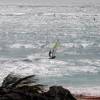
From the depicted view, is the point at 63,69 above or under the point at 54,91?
under

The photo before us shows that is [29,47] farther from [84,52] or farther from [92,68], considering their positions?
[92,68]

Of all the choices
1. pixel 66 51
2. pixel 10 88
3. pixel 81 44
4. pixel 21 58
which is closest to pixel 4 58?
pixel 21 58

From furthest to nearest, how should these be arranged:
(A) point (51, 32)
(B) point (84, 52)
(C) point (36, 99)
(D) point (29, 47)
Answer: (A) point (51, 32), (D) point (29, 47), (B) point (84, 52), (C) point (36, 99)

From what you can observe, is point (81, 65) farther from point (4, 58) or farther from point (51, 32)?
point (51, 32)

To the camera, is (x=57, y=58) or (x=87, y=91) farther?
(x=57, y=58)

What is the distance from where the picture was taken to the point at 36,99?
1152cm

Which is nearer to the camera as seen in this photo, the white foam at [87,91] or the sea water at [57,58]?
the white foam at [87,91]

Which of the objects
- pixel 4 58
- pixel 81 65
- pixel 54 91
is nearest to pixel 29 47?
pixel 4 58

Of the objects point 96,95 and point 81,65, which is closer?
point 96,95

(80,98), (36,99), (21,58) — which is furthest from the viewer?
(21,58)

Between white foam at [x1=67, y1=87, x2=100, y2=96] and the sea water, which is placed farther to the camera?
the sea water

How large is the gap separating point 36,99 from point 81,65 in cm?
1231

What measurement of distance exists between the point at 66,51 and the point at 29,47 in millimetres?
3476

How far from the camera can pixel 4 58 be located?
26.1 metres
